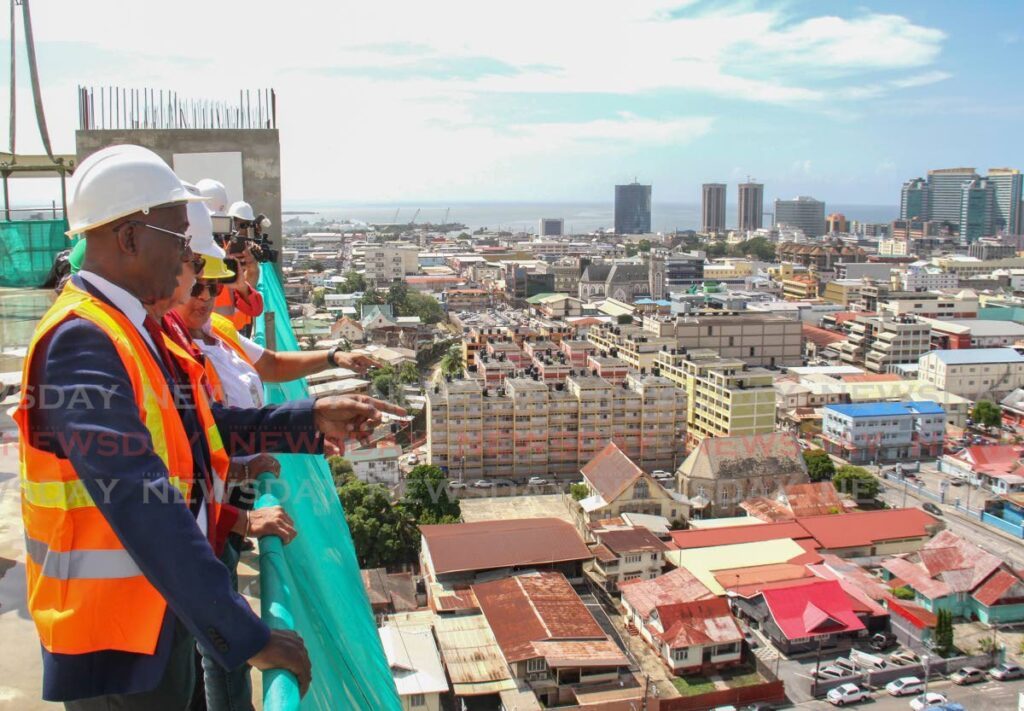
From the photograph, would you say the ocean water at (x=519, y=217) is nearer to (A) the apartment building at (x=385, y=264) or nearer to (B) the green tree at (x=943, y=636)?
(A) the apartment building at (x=385, y=264)

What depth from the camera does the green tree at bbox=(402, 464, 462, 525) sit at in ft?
22.1

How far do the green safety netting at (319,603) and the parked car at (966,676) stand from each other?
5.33m

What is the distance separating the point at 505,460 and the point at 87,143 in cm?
607

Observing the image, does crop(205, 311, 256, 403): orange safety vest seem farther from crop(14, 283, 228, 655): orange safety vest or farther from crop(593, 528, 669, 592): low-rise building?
crop(593, 528, 669, 592): low-rise building

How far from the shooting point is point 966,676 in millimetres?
5105

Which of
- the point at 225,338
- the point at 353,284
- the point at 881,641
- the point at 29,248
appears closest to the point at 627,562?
the point at 881,641

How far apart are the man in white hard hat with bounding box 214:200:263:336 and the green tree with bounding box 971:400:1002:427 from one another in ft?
34.4

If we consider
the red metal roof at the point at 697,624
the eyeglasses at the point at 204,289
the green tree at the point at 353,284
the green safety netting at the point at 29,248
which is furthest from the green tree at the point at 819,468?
the green tree at the point at 353,284

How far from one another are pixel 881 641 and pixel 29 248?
510 centimetres

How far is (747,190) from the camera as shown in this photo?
136ft

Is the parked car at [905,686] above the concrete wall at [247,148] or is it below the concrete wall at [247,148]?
below

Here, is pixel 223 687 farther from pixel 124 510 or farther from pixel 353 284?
pixel 353 284

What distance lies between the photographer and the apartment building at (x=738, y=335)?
12602 millimetres

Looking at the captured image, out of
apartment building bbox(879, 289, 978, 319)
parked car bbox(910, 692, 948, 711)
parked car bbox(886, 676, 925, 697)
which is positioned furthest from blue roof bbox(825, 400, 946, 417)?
apartment building bbox(879, 289, 978, 319)
